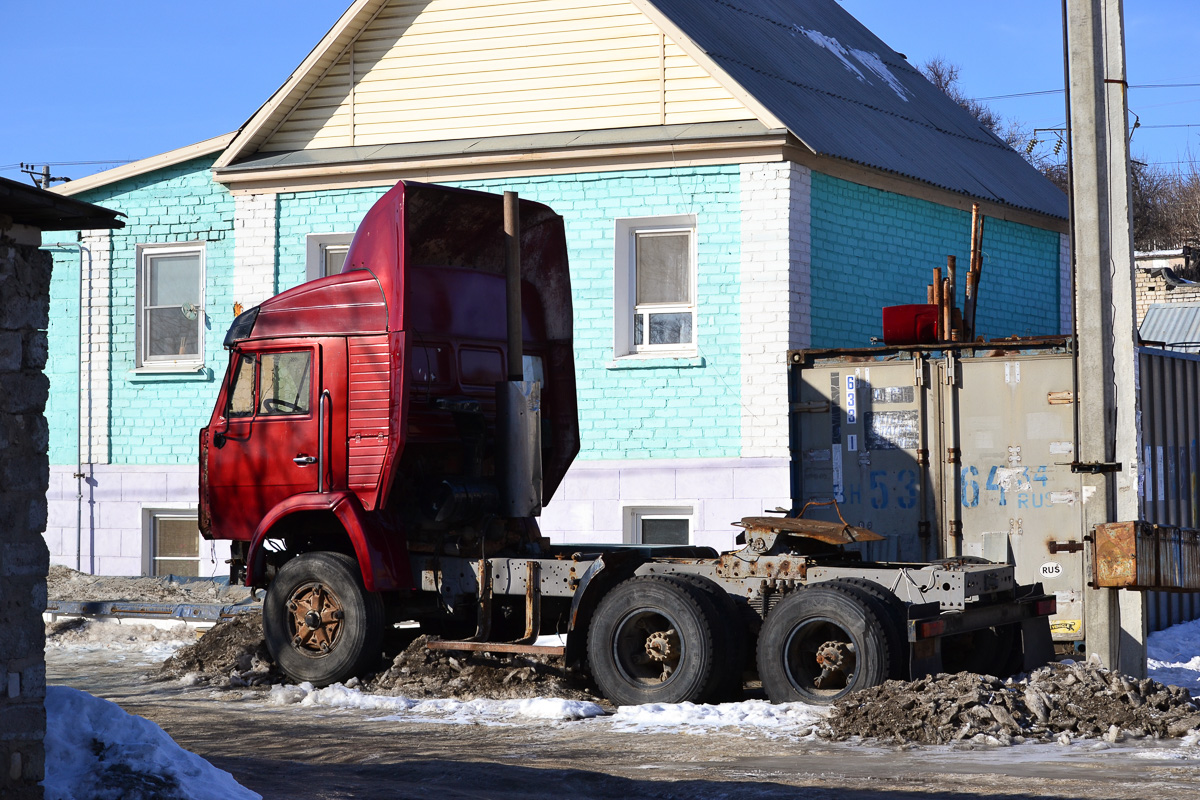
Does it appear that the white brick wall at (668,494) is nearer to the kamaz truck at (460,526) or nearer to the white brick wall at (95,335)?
the kamaz truck at (460,526)

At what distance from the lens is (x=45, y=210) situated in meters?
6.83

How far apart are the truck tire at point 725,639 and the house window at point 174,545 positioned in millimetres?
9161

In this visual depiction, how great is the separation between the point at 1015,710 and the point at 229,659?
6.45 metres

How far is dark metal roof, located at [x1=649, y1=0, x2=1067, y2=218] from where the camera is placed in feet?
53.6

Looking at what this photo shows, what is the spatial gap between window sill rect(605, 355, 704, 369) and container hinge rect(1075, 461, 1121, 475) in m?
5.92

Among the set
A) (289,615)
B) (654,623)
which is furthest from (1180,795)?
(289,615)

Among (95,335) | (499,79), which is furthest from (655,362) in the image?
(95,335)

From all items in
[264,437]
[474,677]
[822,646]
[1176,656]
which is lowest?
[1176,656]

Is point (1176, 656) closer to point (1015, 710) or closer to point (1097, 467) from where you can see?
point (1097, 467)

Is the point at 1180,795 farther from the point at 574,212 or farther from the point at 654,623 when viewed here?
the point at 574,212

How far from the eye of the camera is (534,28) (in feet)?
55.1

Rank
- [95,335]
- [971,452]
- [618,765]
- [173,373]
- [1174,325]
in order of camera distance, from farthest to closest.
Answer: [1174,325], [95,335], [173,373], [971,452], [618,765]

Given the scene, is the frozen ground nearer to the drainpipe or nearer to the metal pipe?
the metal pipe

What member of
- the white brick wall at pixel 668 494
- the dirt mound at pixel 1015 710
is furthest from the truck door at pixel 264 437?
the white brick wall at pixel 668 494
